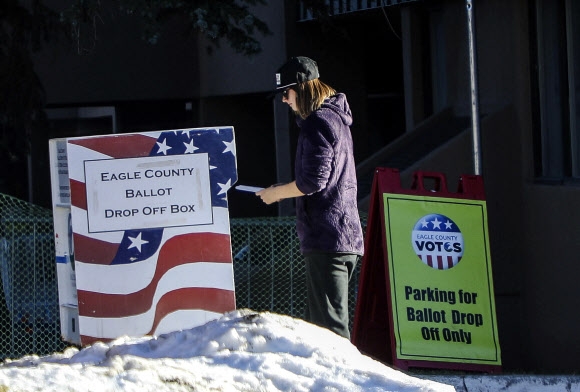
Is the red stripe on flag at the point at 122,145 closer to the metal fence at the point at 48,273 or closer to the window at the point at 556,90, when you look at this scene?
the metal fence at the point at 48,273

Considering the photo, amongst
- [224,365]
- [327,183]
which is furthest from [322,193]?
[224,365]

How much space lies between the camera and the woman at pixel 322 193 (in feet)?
18.6

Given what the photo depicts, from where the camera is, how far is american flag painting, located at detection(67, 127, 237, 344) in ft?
20.6

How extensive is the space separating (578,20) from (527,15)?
65 centimetres

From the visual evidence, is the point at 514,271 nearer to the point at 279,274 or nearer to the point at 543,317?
the point at 543,317

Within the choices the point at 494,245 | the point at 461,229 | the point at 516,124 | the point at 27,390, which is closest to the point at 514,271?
the point at 494,245

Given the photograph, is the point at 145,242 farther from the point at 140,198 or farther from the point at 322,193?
the point at 322,193

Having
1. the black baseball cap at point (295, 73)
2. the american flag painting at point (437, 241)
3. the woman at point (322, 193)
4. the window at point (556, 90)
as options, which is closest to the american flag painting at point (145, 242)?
the woman at point (322, 193)

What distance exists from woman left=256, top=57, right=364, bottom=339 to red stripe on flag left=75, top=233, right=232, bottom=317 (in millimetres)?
568

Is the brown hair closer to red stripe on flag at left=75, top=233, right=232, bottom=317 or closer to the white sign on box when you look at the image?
the white sign on box

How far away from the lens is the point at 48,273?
735cm

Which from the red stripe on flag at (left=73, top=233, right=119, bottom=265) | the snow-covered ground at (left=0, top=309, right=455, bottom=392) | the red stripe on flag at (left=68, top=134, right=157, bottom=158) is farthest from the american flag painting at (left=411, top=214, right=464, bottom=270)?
the snow-covered ground at (left=0, top=309, right=455, bottom=392)

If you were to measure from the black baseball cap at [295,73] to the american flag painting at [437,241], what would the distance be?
1.51 meters

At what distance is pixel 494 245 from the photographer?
8.62 meters
